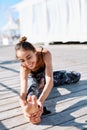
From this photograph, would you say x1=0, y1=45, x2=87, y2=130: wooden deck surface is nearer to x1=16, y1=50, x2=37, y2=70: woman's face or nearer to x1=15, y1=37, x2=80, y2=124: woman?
x1=15, y1=37, x2=80, y2=124: woman

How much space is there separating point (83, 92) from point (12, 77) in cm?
165

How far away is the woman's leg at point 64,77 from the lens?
381 cm

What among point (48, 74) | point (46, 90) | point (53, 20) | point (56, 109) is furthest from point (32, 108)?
point (53, 20)

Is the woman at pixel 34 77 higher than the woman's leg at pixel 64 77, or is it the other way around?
the woman at pixel 34 77

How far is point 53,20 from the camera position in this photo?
11.9 meters

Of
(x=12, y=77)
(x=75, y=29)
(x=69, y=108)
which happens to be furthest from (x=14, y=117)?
(x=75, y=29)

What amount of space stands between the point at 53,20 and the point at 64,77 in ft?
27.1

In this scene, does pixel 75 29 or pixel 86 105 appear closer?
pixel 86 105

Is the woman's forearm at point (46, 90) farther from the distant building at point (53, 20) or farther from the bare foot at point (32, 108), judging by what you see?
the distant building at point (53, 20)

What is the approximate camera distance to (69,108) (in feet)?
9.50

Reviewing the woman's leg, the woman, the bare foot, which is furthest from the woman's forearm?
the woman's leg

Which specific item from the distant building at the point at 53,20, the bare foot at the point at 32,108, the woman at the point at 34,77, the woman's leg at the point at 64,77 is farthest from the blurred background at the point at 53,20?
the bare foot at the point at 32,108

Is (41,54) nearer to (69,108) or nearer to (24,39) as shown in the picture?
(24,39)

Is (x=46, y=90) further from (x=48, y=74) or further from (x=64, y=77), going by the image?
(x=64, y=77)
